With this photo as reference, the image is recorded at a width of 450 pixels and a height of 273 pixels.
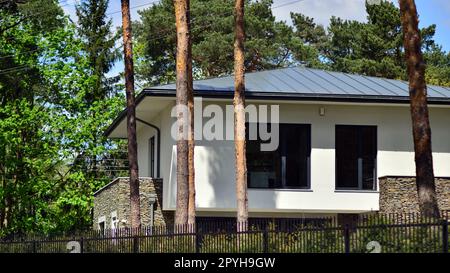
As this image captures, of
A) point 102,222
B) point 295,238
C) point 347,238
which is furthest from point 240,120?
point 102,222

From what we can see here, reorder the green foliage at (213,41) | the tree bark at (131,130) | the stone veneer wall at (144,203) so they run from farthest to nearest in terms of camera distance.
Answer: the green foliage at (213,41) < the stone veneer wall at (144,203) < the tree bark at (131,130)

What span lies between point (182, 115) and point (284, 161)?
228 inches

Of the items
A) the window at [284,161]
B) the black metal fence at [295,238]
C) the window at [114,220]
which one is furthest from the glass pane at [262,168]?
the black metal fence at [295,238]

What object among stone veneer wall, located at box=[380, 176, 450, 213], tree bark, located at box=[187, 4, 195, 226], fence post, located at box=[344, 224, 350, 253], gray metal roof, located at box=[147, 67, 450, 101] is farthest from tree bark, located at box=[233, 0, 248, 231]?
fence post, located at box=[344, 224, 350, 253]

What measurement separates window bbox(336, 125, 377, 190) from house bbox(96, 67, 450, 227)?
0.10ft

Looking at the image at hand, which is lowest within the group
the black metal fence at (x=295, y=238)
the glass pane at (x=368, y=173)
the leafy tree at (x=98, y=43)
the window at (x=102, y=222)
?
the window at (x=102, y=222)

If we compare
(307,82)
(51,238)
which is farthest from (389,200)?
(51,238)

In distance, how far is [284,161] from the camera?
30.5 meters

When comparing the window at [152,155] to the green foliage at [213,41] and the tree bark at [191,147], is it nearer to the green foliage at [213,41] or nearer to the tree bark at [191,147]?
the tree bark at [191,147]

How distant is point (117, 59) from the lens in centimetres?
5425

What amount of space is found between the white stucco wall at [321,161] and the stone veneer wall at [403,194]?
0.97 m

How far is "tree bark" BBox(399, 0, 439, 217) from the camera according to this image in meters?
19.8

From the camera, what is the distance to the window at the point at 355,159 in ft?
101

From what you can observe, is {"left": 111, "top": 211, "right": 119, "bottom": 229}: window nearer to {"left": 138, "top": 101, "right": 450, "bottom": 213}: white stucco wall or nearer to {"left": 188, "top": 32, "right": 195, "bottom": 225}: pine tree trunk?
{"left": 138, "top": 101, "right": 450, "bottom": 213}: white stucco wall
